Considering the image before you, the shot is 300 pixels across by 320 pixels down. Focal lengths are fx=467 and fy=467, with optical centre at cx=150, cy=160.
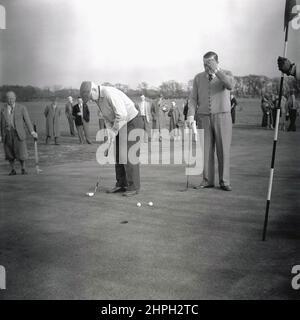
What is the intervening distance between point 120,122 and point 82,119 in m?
7.13

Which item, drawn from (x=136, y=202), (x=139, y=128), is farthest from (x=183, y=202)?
(x=139, y=128)

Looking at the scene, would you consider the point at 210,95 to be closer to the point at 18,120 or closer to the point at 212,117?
the point at 212,117

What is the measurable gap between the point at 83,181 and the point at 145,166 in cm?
163

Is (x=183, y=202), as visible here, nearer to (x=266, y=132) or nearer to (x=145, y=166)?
(x=145, y=166)

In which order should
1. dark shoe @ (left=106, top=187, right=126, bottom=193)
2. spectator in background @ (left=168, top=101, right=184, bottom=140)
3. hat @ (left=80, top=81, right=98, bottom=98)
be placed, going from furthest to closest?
1. spectator in background @ (left=168, top=101, right=184, bottom=140)
2. dark shoe @ (left=106, top=187, right=126, bottom=193)
3. hat @ (left=80, top=81, right=98, bottom=98)

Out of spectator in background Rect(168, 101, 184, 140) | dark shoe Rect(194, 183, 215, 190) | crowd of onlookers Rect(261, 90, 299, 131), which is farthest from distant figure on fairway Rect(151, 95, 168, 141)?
dark shoe Rect(194, 183, 215, 190)

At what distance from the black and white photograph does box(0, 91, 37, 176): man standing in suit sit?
0.07ft

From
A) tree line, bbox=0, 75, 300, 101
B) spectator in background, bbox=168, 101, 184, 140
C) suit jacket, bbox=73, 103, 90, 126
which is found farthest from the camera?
spectator in background, bbox=168, 101, 184, 140

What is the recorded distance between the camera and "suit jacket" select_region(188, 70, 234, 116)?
20.5 feet

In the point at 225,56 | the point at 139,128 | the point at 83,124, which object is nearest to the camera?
the point at 225,56

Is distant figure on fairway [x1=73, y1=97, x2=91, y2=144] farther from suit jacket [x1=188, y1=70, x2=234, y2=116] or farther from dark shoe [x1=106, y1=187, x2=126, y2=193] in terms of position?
suit jacket [x1=188, y1=70, x2=234, y2=116]

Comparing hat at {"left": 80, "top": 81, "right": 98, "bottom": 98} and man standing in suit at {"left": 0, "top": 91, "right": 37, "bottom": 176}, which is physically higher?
hat at {"left": 80, "top": 81, "right": 98, "bottom": 98}

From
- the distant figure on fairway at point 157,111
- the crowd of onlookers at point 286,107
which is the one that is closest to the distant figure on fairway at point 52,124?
the distant figure on fairway at point 157,111
